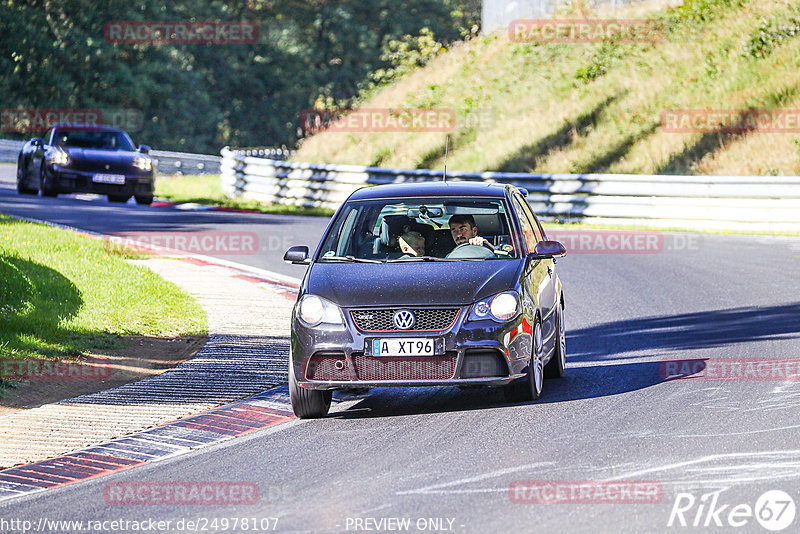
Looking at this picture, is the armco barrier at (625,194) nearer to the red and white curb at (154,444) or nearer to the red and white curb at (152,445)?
the red and white curb at (154,444)

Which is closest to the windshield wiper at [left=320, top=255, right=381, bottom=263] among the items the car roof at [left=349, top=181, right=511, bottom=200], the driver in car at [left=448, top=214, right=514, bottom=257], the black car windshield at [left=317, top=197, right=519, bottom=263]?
the black car windshield at [left=317, top=197, right=519, bottom=263]

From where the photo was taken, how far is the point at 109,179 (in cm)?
2536

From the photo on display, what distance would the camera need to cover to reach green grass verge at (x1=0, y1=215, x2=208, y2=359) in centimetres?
1186

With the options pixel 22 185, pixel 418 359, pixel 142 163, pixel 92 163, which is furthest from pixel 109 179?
pixel 418 359

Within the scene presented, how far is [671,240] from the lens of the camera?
2242 cm

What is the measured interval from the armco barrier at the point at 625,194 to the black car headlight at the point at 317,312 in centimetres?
1584

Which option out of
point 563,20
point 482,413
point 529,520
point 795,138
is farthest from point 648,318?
point 563,20

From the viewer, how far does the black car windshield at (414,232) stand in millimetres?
9906

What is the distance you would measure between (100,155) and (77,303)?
12160 mm

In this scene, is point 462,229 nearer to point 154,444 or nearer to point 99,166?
point 154,444

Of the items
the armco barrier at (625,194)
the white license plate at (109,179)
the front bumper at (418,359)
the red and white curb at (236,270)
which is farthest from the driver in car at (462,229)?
the white license plate at (109,179)

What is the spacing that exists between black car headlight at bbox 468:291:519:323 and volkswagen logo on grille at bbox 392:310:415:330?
41 centimetres

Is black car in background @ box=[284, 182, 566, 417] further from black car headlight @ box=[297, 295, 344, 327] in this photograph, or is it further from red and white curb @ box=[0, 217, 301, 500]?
red and white curb @ box=[0, 217, 301, 500]

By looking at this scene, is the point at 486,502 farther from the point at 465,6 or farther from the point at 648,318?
the point at 465,6
